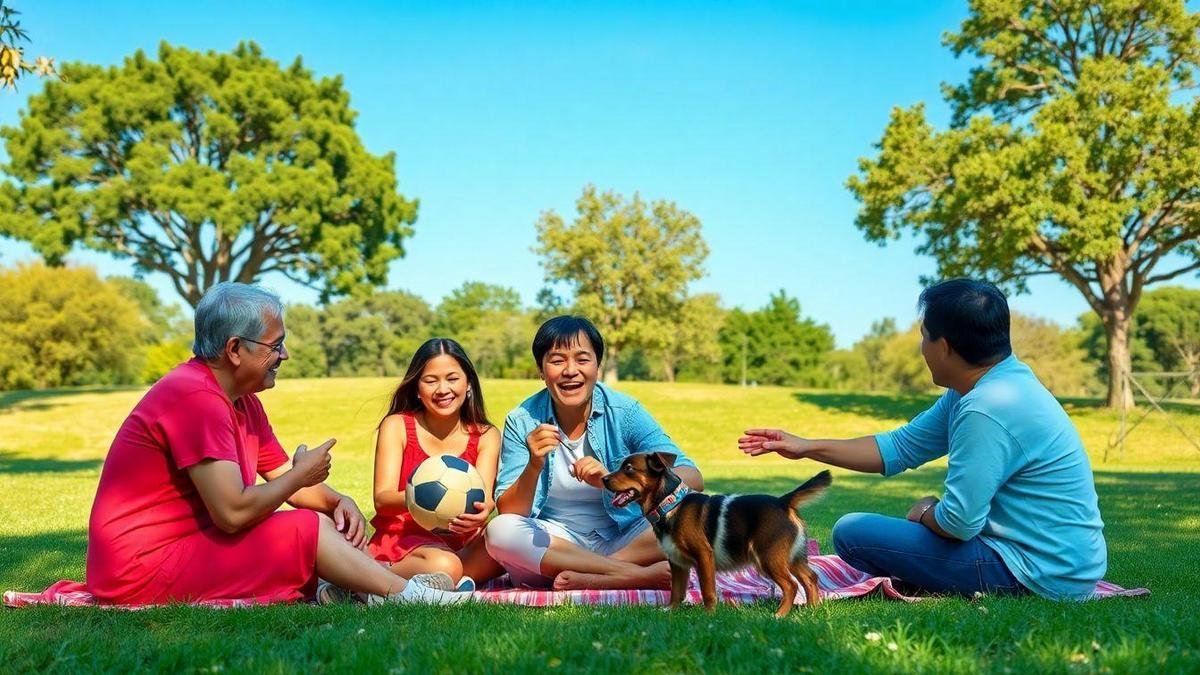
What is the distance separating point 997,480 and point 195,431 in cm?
407

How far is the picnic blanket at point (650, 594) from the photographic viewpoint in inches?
194

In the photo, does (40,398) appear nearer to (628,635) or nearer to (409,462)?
(409,462)

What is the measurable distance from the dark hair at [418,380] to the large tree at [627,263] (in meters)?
43.5

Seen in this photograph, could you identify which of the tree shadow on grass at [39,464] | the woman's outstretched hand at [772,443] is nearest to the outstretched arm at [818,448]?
the woman's outstretched hand at [772,443]

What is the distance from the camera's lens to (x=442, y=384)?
6109mm

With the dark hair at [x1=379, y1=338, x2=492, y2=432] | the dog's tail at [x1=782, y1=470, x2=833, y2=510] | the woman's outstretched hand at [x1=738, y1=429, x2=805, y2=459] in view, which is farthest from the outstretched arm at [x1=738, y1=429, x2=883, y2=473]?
the dark hair at [x1=379, y1=338, x2=492, y2=432]

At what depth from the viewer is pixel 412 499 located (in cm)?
561

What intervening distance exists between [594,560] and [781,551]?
1351 mm

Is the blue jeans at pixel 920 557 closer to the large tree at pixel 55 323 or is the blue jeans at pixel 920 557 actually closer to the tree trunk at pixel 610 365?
the large tree at pixel 55 323

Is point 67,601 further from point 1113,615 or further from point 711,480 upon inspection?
point 711,480

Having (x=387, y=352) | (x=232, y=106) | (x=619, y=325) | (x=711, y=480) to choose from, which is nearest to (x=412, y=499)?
(x=711, y=480)

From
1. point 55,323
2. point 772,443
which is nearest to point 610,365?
point 55,323

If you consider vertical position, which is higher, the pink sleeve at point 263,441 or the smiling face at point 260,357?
the smiling face at point 260,357

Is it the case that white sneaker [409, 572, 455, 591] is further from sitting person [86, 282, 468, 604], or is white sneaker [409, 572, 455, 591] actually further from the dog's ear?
the dog's ear
